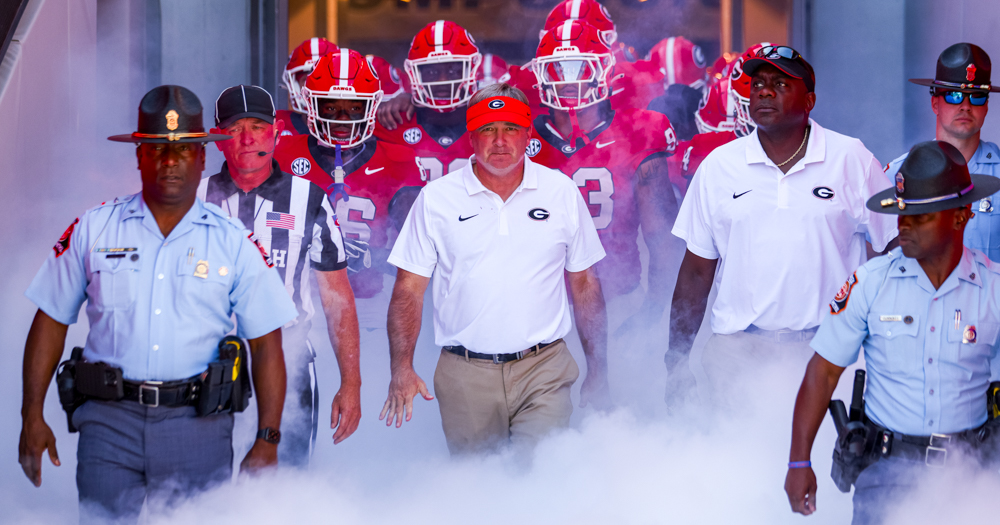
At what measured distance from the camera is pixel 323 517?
10.1 ft

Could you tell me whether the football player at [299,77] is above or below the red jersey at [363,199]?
above

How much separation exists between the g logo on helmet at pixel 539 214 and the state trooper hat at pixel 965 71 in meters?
1.26

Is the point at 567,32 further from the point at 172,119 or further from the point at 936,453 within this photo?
the point at 936,453

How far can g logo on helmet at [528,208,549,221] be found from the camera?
3068 millimetres

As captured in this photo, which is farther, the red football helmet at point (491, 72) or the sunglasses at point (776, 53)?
the red football helmet at point (491, 72)

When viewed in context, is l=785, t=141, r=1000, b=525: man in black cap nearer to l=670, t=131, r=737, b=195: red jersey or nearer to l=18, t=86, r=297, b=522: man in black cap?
l=18, t=86, r=297, b=522: man in black cap

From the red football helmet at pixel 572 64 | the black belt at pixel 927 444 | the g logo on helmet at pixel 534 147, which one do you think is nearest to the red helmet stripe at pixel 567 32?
the red football helmet at pixel 572 64

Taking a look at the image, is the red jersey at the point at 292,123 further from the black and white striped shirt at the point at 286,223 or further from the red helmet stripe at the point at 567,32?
the red helmet stripe at the point at 567,32

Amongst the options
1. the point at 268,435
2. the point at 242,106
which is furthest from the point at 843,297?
the point at 242,106

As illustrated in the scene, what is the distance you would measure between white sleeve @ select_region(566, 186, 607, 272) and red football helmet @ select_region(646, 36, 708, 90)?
5.81 ft

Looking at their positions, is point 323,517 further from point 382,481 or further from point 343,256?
point 343,256

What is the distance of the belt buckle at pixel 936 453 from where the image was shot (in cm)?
234

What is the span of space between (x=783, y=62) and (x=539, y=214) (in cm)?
92

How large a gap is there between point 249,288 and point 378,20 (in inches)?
109
